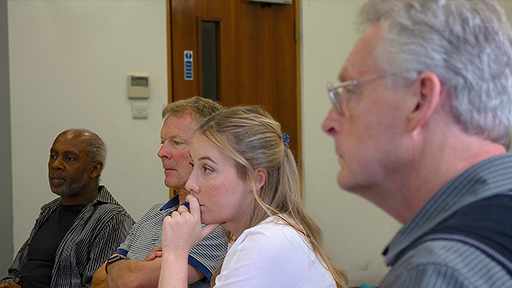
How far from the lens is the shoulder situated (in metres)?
0.51

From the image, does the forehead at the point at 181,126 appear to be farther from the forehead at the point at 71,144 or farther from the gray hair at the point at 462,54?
the gray hair at the point at 462,54

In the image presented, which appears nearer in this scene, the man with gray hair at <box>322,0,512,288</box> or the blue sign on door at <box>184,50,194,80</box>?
the man with gray hair at <box>322,0,512,288</box>

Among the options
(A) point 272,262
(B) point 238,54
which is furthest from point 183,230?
(B) point 238,54

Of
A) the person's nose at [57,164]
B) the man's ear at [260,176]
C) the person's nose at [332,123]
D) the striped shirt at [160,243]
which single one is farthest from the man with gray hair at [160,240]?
the person's nose at [332,123]

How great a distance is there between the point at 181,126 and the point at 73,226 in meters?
0.76

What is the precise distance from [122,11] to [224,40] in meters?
0.77

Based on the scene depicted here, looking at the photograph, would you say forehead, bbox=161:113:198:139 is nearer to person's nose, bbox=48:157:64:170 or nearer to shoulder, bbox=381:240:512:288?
person's nose, bbox=48:157:64:170

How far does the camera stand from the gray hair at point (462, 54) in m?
0.63

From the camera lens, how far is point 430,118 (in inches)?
24.9

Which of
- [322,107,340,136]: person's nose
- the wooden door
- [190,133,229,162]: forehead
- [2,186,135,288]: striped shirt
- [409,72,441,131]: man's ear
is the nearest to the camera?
[409,72,441,131]: man's ear

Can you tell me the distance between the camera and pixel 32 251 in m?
2.14

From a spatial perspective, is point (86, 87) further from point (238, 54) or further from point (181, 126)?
point (181, 126)

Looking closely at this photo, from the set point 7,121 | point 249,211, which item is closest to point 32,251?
point 7,121

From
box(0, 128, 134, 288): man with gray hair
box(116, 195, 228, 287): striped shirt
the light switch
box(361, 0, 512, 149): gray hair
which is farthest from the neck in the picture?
box(361, 0, 512, 149): gray hair
